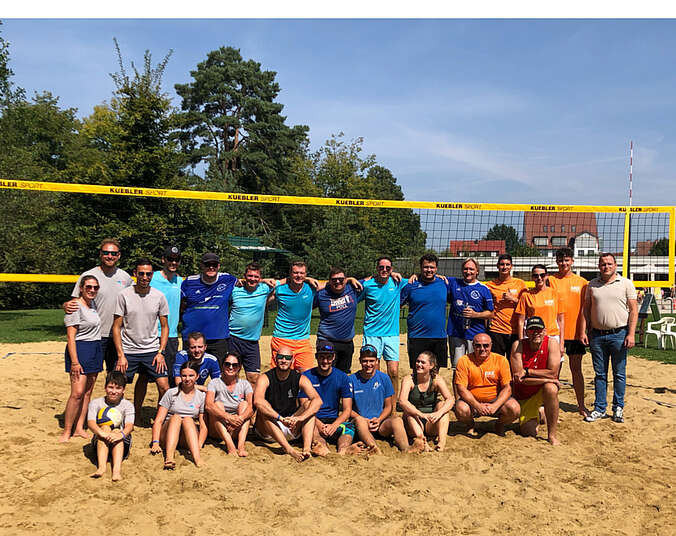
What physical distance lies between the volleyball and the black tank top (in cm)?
117

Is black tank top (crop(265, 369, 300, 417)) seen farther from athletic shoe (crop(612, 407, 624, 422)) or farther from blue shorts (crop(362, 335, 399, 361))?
athletic shoe (crop(612, 407, 624, 422))

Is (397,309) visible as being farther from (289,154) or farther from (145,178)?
(289,154)

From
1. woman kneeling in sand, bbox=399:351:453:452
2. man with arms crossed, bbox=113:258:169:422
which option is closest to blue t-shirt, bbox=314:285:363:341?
woman kneeling in sand, bbox=399:351:453:452

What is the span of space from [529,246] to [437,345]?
3.50m

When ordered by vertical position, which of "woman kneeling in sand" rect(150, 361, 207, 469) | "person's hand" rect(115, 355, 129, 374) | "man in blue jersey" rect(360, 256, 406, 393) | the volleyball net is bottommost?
"woman kneeling in sand" rect(150, 361, 207, 469)

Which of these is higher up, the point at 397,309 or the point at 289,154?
the point at 289,154

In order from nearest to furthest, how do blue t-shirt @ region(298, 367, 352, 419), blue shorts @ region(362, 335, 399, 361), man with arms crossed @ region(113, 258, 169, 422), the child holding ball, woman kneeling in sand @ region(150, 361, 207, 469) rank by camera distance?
the child holding ball → woman kneeling in sand @ region(150, 361, 207, 469) → man with arms crossed @ region(113, 258, 169, 422) → blue t-shirt @ region(298, 367, 352, 419) → blue shorts @ region(362, 335, 399, 361)

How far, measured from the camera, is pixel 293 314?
507 cm

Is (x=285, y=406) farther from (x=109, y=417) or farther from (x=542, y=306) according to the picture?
(x=542, y=306)

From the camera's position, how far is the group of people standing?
14.3 ft

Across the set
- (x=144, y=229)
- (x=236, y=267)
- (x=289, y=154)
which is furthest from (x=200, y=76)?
(x=144, y=229)

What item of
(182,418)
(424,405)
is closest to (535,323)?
(424,405)

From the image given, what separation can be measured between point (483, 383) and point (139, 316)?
3018 millimetres

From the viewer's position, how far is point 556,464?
165 inches
